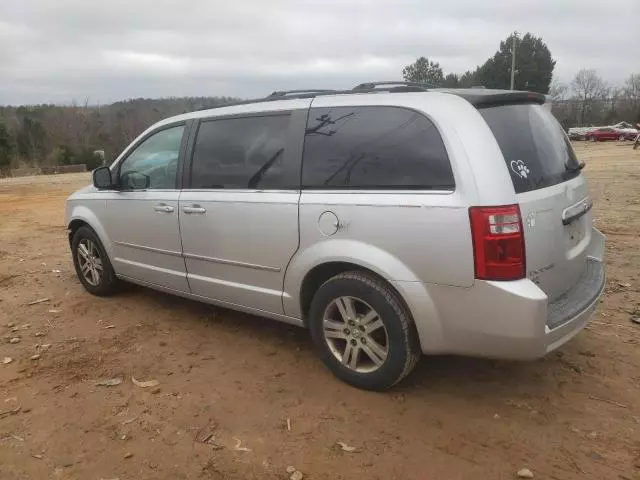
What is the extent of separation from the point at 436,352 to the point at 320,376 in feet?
2.94

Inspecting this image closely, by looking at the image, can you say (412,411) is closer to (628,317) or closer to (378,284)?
(378,284)

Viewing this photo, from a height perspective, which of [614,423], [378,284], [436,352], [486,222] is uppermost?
[486,222]

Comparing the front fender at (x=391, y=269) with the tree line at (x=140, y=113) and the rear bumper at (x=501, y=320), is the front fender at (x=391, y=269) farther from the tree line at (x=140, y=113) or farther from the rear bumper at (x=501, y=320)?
the tree line at (x=140, y=113)

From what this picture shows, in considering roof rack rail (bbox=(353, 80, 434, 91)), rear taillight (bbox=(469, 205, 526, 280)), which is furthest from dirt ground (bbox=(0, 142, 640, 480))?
roof rack rail (bbox=(353, 80, 434, 91))

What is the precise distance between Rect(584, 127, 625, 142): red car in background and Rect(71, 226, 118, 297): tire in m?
47.2

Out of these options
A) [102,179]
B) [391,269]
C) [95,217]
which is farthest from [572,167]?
[95,217]

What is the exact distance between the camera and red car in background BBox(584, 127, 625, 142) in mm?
44603

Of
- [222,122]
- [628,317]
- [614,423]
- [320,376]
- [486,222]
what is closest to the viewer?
[486,222]

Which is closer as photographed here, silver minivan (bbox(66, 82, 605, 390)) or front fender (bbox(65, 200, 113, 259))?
silver minivan (bbox(66, 82, 605, 390))

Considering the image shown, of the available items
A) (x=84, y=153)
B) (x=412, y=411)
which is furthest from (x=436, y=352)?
(x=84, y=153)

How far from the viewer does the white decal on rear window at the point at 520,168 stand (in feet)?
10.1

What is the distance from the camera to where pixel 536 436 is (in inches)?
118

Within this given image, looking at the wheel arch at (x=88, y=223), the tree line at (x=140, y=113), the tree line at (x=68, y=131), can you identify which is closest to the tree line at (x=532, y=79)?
the tree line at (x=140, y=113)

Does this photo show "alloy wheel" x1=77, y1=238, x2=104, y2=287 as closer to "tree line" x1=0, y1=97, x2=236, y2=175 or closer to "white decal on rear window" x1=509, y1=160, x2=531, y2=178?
"white decal on rear window" x1=509, y1=160, x2=531, y2=178
